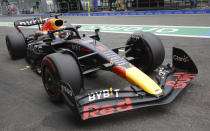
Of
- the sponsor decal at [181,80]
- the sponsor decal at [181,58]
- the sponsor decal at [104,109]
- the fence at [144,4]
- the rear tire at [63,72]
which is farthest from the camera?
the fence at [144,4]

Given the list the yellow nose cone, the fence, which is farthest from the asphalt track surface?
the fence

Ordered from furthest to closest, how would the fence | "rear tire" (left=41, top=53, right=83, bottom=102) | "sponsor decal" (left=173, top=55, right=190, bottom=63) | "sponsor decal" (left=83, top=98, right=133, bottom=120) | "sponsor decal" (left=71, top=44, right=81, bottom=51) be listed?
the fence
"sponsor decal" (left=71, top=44, right=81, bottom=51)
"sponsor decal" (left=173, top=55, right=190, bottom=63)
"rear tire" (left=41, top=53, right=83, bottom=102)
"sponsor decal" (left=83, top=98, right=133, bottom=120)

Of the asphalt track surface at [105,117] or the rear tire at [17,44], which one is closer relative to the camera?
the asphalt track surface at [105,117]

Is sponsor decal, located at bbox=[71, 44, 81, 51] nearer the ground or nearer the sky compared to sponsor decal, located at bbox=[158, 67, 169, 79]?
nearer the sky

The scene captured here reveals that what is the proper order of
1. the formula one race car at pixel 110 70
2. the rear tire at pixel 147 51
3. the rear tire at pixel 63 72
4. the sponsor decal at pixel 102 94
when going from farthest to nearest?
the rear tire at pixel 147 51 < the rear tire at pixel 63 72 < the sponsor decal at pixel 102 94 < the formula one race car at pixel 110 70

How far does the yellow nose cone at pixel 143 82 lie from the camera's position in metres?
3.03

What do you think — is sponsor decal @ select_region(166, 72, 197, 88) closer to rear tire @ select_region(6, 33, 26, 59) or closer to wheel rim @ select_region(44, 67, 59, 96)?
wheel rim @ select_region(44, 67, 59, 96)

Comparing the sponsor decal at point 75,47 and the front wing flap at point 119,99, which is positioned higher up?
the sponsor decal at point 75,47

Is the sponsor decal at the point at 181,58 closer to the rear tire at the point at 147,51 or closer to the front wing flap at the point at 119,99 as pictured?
the rear tire at the point at 147,51

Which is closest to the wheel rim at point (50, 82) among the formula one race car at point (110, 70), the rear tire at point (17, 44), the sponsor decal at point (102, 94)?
the formula one race car at point (110, 70)

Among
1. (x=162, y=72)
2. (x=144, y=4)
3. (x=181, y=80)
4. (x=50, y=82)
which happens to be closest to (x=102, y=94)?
(x=50, y=82)

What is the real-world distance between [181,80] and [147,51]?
3.23 ft

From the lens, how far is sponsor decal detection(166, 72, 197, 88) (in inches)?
130

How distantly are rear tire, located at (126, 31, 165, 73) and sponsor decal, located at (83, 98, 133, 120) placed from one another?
5.02 feet
